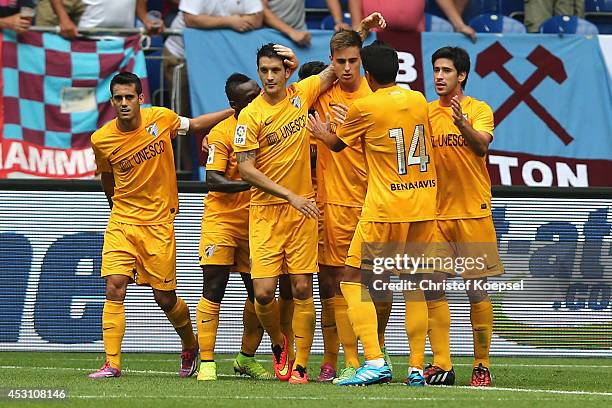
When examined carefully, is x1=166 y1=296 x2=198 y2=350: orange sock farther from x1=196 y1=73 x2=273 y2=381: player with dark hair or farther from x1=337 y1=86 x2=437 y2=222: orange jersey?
x1=337 y1=86 x2=437 y2=222: orange jersey

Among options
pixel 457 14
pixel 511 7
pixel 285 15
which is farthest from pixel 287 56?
pixel 511 7

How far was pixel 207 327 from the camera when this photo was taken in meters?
9.87

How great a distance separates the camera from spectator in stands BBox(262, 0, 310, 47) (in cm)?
1420

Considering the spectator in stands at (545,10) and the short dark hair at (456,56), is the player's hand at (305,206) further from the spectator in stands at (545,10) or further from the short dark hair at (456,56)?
the spectator in stands at (545,10)

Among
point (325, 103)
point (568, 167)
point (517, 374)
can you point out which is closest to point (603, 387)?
point (517, 374)

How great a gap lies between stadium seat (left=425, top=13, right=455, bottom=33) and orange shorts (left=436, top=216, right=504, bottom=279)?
6.18 meters

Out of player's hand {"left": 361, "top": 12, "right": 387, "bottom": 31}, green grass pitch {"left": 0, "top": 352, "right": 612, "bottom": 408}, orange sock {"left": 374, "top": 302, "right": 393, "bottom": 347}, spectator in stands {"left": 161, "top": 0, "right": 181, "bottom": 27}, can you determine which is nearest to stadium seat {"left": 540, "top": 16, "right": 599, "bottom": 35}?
spectator in stands {"left": 161, "top": 0, "right": 181, "bottom": 27}

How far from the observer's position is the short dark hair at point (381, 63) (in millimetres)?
8938

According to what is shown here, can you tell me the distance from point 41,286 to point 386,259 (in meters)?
4.31

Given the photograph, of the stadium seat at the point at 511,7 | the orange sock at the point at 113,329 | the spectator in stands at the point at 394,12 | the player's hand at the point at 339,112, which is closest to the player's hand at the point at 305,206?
the player's hand at the point at 339,112

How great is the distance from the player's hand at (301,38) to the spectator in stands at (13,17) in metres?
2.81

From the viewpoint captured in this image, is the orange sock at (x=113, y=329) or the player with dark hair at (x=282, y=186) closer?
the player with dark hair at (x=282, y=186)

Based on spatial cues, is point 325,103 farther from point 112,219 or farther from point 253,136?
point 112,219

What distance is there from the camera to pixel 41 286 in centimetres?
1205
